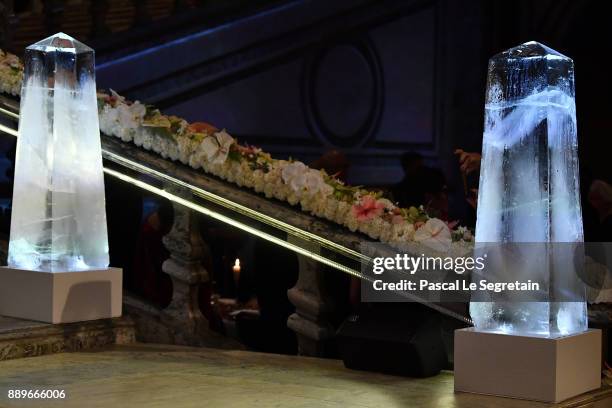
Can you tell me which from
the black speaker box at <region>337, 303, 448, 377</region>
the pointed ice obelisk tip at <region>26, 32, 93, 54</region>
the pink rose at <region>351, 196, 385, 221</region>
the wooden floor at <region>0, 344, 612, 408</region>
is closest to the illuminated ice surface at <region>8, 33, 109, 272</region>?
the pointed ice obelisk tip at <region>26, 32, 93, 54</region>

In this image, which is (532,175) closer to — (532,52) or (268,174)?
(532,52)

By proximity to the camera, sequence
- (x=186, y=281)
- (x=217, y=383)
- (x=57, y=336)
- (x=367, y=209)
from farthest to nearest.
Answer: (x=186, y=281)
(x=57, y=336)
(x=367, y=209)
(x=217, y=383)

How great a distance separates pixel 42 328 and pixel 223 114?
20.2 feet

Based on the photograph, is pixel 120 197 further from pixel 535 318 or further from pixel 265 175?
pixel 535 318

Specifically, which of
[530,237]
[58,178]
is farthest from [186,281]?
[530,237]

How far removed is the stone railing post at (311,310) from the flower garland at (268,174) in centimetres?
28

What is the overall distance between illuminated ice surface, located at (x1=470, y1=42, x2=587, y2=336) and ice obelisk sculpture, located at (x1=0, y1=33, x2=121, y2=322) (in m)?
2.12

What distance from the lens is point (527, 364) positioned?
4.12 m

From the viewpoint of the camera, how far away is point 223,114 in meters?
11.2

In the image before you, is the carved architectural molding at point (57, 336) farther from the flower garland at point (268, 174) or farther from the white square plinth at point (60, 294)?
the flower garland at point (268, 174)

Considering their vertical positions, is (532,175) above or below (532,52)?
below

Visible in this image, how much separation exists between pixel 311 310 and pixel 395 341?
26.5 inches

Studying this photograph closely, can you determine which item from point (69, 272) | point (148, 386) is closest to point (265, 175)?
point (69, 272)

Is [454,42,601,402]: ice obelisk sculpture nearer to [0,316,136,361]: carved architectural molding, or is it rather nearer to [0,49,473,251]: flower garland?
[0,49,473,251]: flower garland
